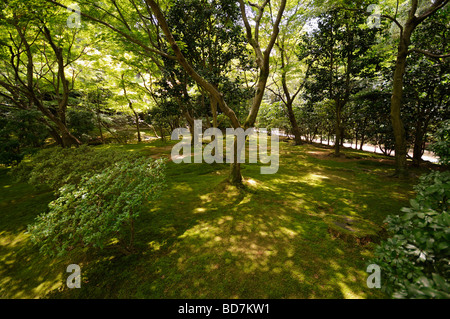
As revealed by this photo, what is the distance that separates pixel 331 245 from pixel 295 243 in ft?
2.37

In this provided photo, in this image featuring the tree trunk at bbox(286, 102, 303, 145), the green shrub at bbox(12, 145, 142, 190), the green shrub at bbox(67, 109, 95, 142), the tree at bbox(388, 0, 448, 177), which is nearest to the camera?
the green shrub at bbox(12, 145, 142, 190)

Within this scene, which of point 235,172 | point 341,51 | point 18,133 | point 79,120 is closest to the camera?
point 235,172

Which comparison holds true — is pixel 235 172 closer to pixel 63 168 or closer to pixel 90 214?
pixel 90 214

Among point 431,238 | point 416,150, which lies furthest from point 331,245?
point 416,150

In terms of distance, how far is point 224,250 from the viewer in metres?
3.71

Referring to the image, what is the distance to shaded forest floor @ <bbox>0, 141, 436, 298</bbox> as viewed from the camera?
290 cm

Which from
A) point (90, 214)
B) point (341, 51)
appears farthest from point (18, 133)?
point (341, 51)

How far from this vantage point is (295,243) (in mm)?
3826

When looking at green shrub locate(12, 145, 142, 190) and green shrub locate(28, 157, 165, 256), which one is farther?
green shrub locate(12, 145, 142, 190)

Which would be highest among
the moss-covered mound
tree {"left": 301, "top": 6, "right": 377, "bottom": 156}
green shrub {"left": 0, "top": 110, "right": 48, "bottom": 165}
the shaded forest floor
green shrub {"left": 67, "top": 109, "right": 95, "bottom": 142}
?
tree {"left": 301, "top": 6, "right": 377, "bottom": 156}

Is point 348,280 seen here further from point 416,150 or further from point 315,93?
point 315,93

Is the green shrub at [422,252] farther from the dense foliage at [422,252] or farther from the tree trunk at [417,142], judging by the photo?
the tree trunk at [417,142]

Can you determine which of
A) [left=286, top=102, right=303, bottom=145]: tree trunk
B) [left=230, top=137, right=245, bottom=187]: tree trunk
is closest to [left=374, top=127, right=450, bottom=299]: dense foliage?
[left=230, top=137, right=245, bottom=187]: tree trunk

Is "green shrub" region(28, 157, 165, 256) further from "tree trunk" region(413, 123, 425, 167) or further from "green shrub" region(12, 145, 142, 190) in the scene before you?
"tree trunk" region(413, 123, 425, 167)
